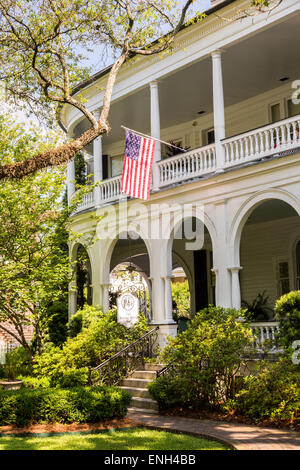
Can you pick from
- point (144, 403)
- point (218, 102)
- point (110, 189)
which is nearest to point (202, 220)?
point (218, 102)

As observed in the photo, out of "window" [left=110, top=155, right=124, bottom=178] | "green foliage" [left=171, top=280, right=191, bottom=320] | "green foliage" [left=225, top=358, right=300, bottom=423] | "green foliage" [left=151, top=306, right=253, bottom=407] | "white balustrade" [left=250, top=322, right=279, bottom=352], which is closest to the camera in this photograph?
"green foliage" [left=225, top=358, right=300, bottom=423]

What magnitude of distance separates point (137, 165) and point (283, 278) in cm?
725

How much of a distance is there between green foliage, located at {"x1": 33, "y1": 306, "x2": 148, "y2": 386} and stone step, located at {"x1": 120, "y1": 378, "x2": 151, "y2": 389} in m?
1.29

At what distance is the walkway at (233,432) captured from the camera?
8.78m

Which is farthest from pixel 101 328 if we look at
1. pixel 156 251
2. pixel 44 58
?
pixel 44 58

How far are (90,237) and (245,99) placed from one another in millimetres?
7126

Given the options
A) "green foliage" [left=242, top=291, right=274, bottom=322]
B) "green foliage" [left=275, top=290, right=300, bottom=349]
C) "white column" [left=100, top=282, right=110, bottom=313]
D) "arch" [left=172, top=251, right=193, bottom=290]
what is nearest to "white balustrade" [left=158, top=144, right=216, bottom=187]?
"white column" [left=100, top=282, right=110, bottom=313]

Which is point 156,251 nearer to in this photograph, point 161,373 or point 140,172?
point 140,172

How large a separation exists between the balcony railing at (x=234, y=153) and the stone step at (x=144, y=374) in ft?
18.0

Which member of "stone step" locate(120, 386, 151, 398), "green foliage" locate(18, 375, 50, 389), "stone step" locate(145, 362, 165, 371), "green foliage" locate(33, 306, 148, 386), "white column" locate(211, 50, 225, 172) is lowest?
"stone step" locate(120, 386, 151, 398)

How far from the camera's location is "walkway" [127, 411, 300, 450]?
8.78 metres

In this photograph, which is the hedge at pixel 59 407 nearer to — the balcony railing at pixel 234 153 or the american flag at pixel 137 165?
the american flag at pixel 137 165

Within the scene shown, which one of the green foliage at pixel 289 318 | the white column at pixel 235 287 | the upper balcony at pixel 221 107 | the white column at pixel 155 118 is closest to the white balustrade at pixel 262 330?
the white column at pixel 235 287

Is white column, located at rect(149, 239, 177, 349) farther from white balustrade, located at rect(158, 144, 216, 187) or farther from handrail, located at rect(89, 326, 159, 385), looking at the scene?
white balustrade, located at rect(158, 144, 216, 187)
